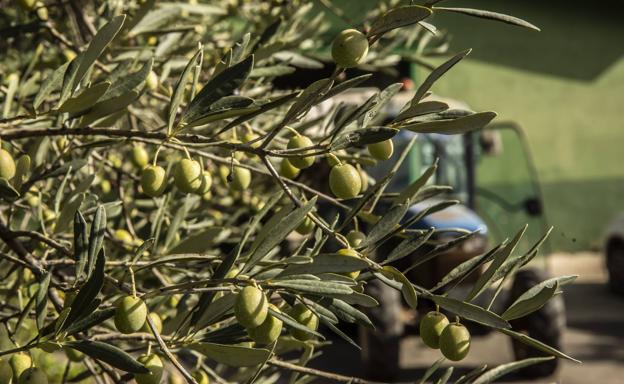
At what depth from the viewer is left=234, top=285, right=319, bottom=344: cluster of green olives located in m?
0.92

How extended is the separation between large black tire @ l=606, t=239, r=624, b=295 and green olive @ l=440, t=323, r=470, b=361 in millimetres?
8952

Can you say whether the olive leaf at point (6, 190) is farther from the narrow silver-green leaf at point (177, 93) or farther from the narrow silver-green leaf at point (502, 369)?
the narrow silver-green leaf at point (502, 369)

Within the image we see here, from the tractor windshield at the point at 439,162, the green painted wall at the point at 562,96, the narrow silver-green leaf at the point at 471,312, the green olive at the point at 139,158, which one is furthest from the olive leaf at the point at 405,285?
the green painted wall at the point at 562,96

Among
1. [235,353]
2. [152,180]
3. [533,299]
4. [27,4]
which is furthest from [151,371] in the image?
[27,4]

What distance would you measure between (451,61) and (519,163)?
6526 mm

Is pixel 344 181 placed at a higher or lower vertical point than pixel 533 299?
higher

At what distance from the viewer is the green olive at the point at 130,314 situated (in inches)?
39.8

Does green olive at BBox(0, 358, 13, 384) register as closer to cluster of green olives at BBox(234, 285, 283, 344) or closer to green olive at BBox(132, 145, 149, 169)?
cluster of green olives at BBox(234, 285, 283, 344)

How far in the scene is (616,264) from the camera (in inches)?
378

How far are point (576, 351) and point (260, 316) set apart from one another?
6890 mm

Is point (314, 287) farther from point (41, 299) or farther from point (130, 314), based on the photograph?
point (41, 299)

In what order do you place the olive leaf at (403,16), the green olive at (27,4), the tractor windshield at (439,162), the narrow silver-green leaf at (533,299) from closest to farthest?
1. the olive leaf at (403,16)
2. the narrow silver-green leaf at (533,299)
3. the green olive at (27,4)
4. the tractor windshield at (439,162)

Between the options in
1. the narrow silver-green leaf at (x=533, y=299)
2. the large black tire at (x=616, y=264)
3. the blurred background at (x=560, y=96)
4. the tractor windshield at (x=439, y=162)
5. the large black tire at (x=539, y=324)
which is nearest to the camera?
the narrow silver-green leaf at (x=533, y=299)

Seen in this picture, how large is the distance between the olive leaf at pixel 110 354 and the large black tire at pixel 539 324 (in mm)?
5000
